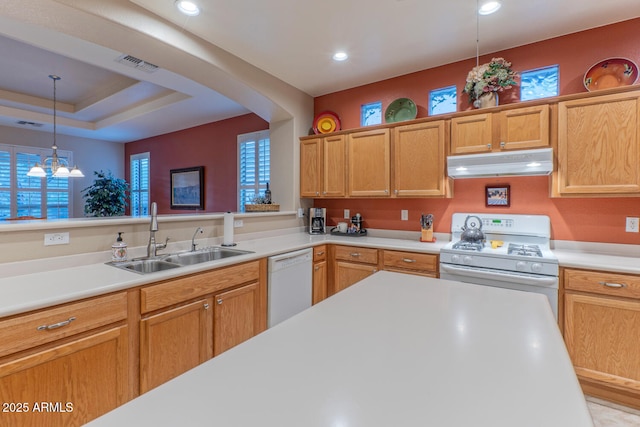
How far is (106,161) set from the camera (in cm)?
674

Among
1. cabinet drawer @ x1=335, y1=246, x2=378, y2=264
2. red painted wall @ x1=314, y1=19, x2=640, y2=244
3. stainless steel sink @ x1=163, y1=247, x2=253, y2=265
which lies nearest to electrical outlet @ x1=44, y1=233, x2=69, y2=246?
stainless steel sink @ x1=163, y1=247, x2=253, y2=265

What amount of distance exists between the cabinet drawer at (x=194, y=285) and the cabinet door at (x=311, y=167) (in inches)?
57.8

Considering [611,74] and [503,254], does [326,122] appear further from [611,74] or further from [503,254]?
[611,74]

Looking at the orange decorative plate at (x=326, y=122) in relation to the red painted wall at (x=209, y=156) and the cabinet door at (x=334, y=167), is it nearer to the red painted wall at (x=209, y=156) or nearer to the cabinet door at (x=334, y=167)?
the cabinet door at (x=334, y=167)

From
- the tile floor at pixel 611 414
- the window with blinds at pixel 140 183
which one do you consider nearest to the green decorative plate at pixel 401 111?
the tile floor at pixel 611 414

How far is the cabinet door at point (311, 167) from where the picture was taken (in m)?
3.64

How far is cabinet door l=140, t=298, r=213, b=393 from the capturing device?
176 centimetres

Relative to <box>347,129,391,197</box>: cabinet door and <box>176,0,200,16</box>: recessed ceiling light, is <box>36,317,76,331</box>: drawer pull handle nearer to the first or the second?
<box>176,0,200,16</box>: recessed ceiling light

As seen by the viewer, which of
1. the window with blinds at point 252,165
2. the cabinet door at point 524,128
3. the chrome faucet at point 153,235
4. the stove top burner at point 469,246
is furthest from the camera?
the window with blinds at point 252,165

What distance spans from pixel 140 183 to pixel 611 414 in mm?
7627

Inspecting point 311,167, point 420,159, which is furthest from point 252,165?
point 420,159

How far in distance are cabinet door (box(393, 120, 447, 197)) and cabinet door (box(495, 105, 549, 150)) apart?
19.2 inches

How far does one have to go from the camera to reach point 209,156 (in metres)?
5.21

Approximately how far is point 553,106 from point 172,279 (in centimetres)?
302
